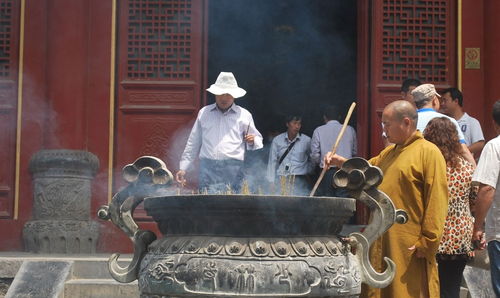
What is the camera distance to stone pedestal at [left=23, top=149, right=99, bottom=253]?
848 centimetres

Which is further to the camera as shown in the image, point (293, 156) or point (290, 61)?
point (290, 61)

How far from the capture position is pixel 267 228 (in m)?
4.19

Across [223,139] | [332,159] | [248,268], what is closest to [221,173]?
[223,139]

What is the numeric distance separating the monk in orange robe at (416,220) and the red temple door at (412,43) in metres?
3.80

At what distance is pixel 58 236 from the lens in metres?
8.47

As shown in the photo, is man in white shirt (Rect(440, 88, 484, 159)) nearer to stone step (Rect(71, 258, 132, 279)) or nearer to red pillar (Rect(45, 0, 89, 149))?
stone step (Rect(71, 258, 132, 279))

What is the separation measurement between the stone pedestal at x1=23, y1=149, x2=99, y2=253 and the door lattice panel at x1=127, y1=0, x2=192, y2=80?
1181 millimetres

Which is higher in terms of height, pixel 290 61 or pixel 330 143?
pixel 290 61

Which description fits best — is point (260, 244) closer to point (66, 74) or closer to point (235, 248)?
point (235, 248)

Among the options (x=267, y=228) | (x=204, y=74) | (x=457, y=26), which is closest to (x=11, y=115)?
(x=204, y=74)

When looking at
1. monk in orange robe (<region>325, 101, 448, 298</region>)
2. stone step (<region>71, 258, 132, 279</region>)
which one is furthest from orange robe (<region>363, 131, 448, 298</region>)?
stone step (<region>71, 258, 132, 279</region>)

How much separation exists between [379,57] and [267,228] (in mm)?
5264

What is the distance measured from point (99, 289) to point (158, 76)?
2.71 meters

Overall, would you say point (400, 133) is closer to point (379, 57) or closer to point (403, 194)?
point (403, 194)
